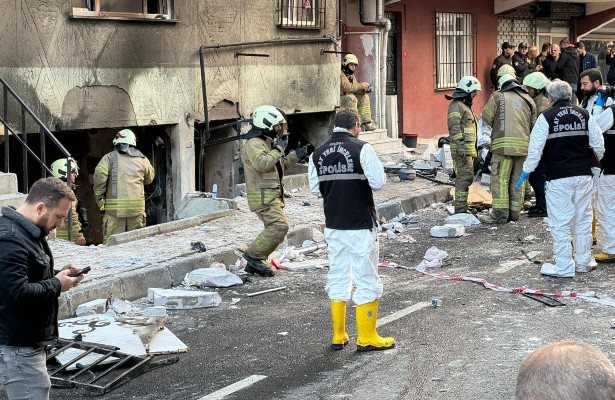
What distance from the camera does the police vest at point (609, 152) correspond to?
34.6 feet

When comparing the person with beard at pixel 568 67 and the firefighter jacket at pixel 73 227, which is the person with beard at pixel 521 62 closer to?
the person with beard at pixel 568 67

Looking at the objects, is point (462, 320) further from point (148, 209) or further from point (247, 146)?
point (148, 209)

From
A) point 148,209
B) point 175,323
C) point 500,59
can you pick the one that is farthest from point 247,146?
point 500,59

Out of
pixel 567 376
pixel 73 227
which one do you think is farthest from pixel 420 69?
pixel 567 376

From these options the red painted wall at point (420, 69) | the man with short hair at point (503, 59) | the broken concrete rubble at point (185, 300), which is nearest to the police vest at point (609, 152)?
the broken concrete rubble at point (185, 300)

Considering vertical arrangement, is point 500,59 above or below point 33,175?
above

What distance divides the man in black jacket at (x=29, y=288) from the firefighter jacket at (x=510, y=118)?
9.20 metres

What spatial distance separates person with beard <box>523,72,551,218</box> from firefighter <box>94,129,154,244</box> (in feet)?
17.6

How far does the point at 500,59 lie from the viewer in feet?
78.9

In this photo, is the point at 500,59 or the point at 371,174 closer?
the point at 371,174

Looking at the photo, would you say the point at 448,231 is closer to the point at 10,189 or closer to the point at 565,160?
the point at 565,160

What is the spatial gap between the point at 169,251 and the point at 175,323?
255cm

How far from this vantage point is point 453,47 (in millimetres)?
24453

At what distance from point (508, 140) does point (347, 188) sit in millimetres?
6120
